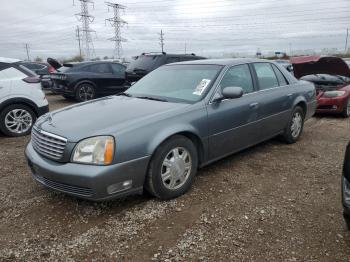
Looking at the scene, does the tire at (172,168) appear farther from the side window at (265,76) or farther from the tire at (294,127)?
the tire at (294,127)

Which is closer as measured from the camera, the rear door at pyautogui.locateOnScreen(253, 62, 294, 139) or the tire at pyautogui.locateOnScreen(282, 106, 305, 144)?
the rear door at pyautogui.locateOnScreen(253, 62, 294, 139)

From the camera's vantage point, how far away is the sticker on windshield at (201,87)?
14.0 ft

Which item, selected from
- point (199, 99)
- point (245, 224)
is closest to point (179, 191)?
point (245, 224)

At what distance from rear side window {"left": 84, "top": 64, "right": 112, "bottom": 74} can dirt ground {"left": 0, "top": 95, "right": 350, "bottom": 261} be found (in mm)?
7668

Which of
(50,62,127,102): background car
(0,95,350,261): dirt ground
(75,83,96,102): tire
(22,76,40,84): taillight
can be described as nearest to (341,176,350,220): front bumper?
(0,95,350,261): dirt ground

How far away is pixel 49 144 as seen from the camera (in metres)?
3.47

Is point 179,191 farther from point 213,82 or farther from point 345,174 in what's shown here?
point 345,174

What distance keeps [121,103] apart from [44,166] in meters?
1.26

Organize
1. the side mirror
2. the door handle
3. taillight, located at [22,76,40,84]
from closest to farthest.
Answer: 1. the side mirror
2. the door handle
3. taillight, located at [22,76,40,84]

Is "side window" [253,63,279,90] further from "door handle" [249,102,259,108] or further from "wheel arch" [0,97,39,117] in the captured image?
"wheel arch" [0,97,39,117]

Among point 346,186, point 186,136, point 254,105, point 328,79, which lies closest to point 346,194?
point 346,186

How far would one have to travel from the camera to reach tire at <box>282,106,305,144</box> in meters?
5.79

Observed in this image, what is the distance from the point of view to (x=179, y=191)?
151 inches

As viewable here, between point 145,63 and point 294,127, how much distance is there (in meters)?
6.10
